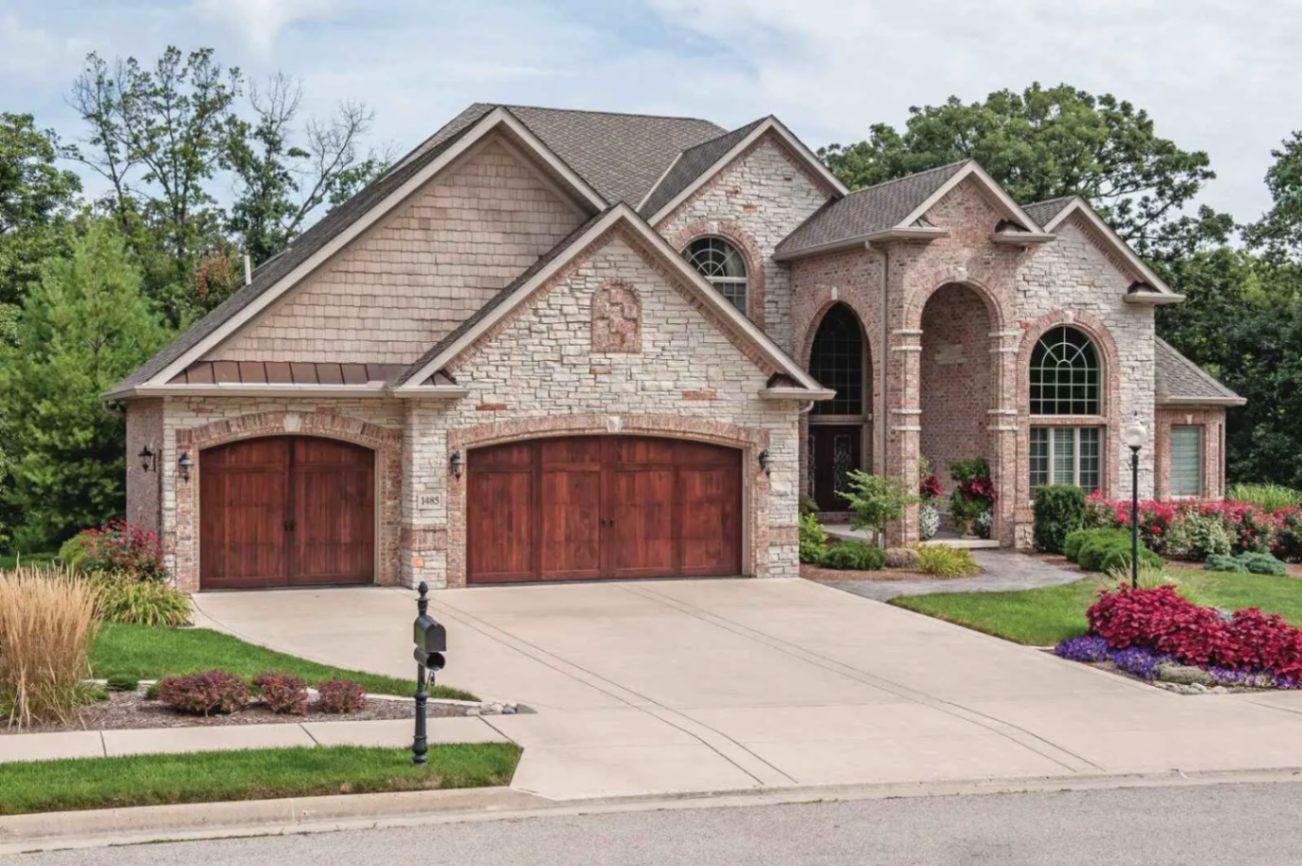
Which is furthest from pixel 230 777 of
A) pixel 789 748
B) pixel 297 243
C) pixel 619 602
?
pixel 297 243

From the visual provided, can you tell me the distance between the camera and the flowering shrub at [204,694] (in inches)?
518

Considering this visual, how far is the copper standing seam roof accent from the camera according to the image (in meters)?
22.4

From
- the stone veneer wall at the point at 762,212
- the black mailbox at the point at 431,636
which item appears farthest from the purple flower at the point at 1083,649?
the stone veneer wall at the point at 762,212

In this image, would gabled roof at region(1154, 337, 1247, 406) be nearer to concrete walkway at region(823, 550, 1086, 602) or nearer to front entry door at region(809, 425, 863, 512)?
front entry door at region(809, 425, 863, 512)

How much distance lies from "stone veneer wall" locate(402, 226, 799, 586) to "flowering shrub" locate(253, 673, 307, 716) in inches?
369

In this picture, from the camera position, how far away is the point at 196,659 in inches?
633

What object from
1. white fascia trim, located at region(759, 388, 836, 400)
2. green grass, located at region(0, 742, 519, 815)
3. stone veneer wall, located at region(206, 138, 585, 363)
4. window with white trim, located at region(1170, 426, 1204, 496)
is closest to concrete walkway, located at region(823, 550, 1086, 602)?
white fascia trim, located at region(759, 388, 836, 400)

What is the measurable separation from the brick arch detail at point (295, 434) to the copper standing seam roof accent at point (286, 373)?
0.53 metres

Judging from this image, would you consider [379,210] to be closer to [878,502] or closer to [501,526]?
[501,526]

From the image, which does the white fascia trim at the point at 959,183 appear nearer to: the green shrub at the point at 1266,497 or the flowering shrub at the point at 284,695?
the green shrub at the point at 1266,497

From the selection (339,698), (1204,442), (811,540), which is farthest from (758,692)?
(1204,442)

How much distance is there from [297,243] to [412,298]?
784 centimetres

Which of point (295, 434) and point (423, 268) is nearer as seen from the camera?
point (295, 434)

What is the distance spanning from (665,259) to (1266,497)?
55.3ft
